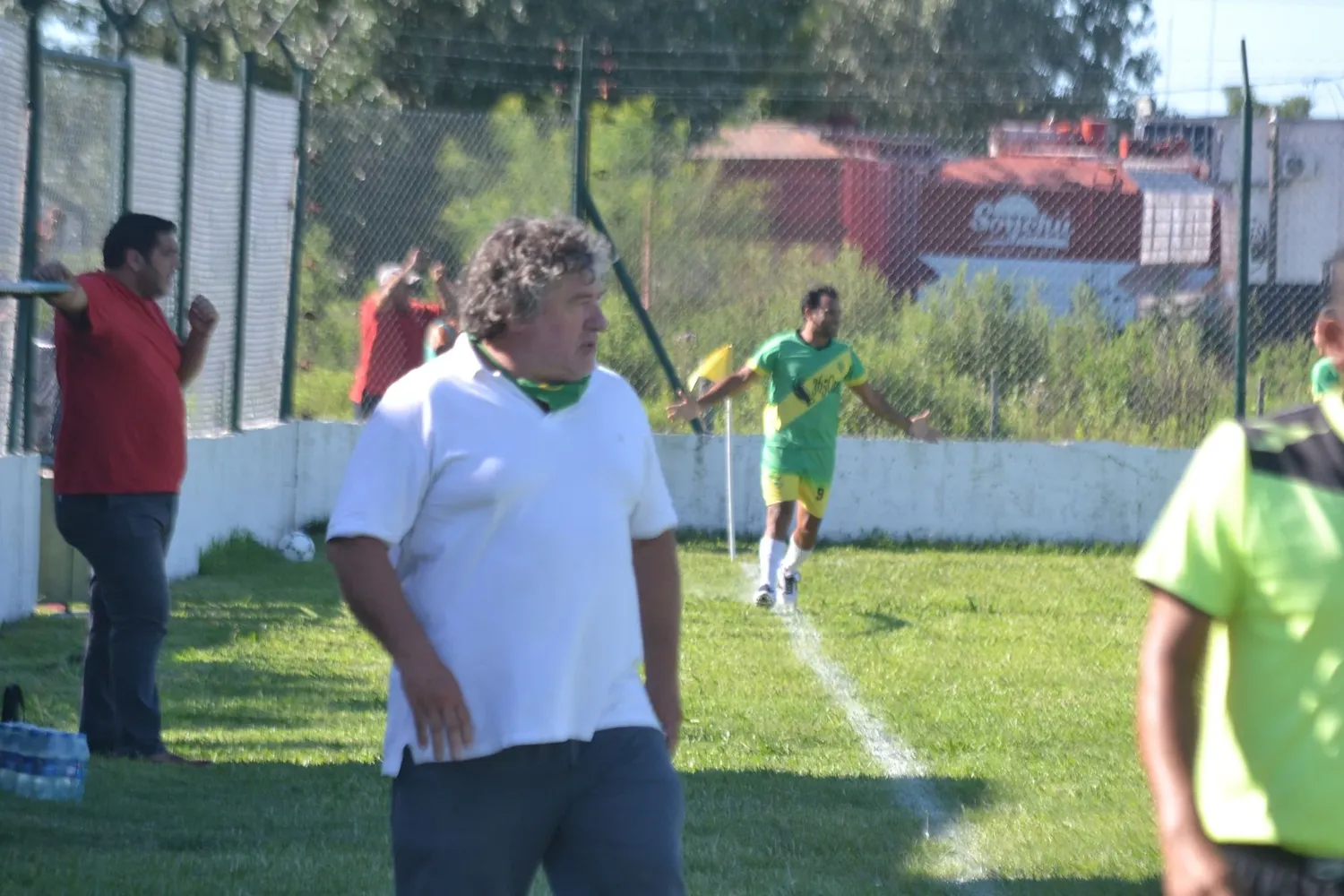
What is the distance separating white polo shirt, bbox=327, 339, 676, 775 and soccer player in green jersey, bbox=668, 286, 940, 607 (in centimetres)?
880

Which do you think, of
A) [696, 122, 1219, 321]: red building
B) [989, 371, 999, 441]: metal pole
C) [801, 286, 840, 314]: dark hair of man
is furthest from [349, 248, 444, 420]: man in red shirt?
[989, 371, 999, 441]: metal pole

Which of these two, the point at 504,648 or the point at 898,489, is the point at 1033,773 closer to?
the point at 504,648

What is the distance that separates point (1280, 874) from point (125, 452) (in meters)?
5.54

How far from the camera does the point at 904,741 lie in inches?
335

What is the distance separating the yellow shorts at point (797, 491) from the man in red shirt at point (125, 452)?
5676 millimetres

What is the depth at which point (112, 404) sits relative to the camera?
7609 mm

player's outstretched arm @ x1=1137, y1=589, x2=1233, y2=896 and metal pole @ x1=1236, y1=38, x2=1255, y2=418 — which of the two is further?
metal pole @ x1=1236, y1=38, x2=1255, y2=418

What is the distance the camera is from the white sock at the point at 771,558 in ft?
41.6

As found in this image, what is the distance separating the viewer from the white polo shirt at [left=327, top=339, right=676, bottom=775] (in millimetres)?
3730

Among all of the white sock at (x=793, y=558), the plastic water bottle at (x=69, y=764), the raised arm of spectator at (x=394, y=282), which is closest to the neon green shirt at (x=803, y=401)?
the white sock at (x=793, y=558)

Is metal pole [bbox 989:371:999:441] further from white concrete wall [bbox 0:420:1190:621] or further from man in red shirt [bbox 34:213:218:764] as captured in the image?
man in red shirt [bbox 34:213:218:764]

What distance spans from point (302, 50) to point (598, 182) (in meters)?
16.6

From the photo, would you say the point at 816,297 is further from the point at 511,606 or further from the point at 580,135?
the point at 511,606

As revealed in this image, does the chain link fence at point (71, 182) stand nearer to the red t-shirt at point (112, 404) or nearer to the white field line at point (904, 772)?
→ the red t-shirt at point (112, 404)
